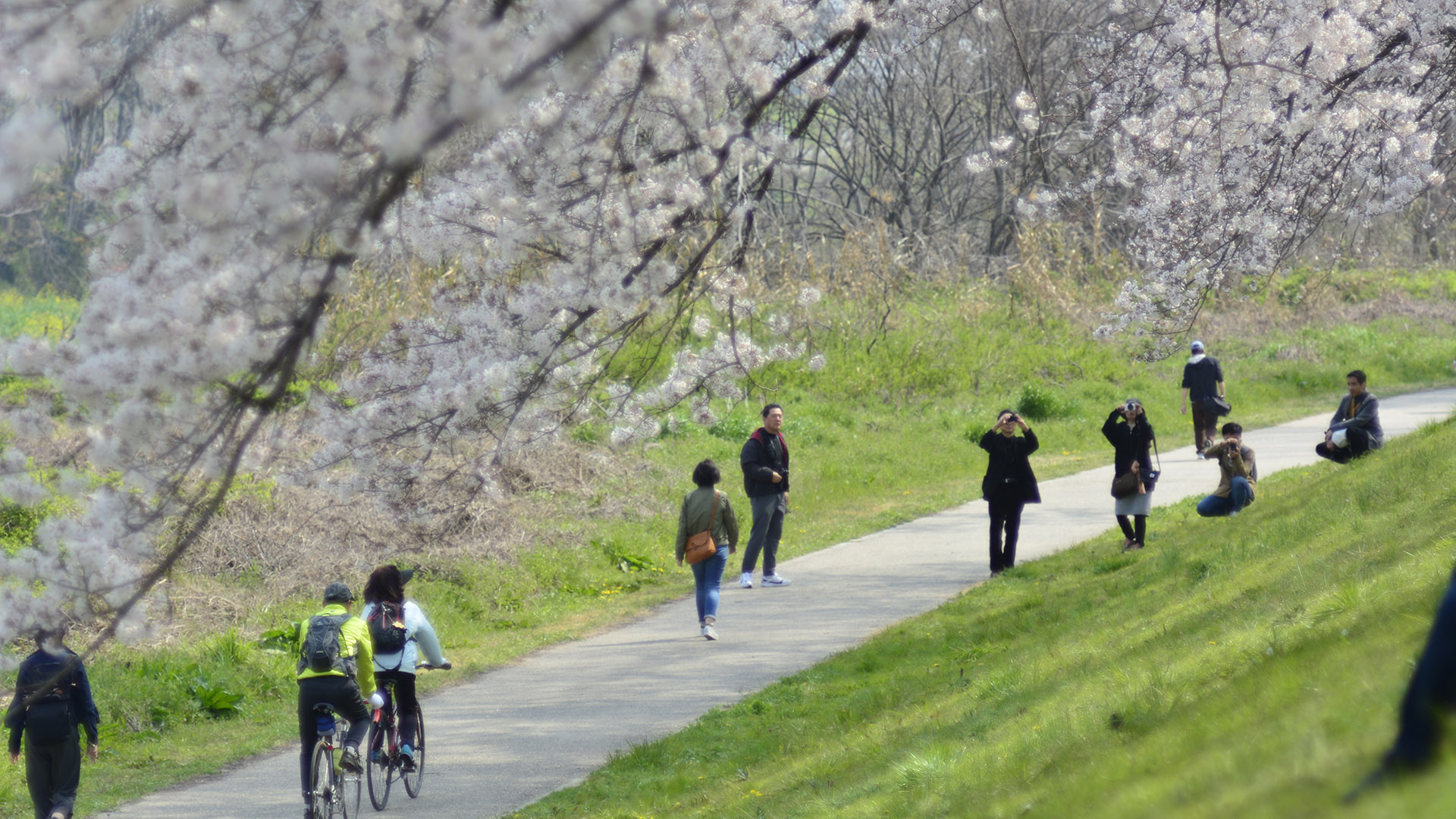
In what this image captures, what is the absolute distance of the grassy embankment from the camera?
9.65m

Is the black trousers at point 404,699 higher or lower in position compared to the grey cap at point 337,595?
lower

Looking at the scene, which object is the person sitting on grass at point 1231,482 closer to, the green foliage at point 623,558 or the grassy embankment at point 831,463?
the grassy embankment at point 831,463

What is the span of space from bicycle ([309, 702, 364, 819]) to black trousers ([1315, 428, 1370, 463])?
33.2 ft

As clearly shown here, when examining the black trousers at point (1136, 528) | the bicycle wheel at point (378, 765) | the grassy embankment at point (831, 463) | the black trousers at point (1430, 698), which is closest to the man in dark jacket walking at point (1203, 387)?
the grassy embankment at point (831, 463)

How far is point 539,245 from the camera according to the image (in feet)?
20.8

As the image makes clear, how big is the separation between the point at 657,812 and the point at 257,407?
11.6ft

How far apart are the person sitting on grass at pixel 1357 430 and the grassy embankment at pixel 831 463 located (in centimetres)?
198

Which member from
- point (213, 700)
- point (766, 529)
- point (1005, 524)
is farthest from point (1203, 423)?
point (213, 700)

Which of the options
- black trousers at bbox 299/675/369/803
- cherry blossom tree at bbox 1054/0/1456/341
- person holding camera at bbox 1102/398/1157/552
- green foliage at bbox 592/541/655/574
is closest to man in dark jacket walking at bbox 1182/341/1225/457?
cherry blossom tree at bbox 1054/0/1456/341

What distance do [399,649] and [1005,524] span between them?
7307mm

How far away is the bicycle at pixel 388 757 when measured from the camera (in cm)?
730

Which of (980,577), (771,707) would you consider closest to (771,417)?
(980,577)

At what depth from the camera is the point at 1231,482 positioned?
1247 centimetres

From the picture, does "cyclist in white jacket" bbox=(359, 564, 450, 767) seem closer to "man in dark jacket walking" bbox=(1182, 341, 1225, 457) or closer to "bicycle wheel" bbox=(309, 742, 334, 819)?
"bicycle wheel" bbox=(309, 742, 334, 819)
